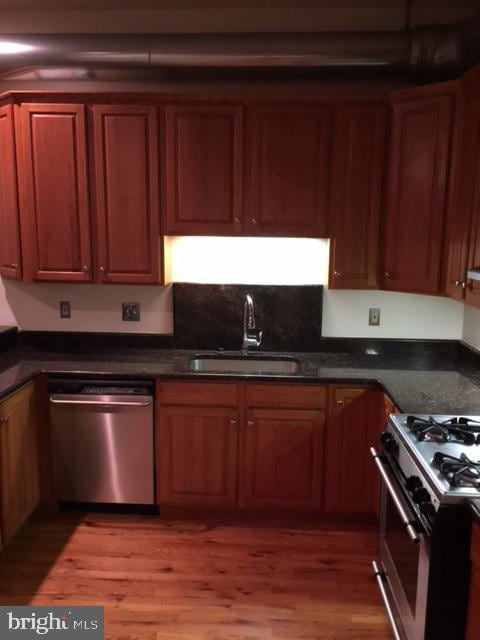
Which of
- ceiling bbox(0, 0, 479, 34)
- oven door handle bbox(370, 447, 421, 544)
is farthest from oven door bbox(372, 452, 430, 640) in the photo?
ceiling bbox(0, 0, 479, 34)

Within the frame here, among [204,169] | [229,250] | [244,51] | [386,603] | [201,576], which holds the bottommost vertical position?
[201,576]

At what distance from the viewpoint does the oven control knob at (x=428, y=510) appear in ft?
5.51

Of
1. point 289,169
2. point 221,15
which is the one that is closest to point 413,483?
point 289,169

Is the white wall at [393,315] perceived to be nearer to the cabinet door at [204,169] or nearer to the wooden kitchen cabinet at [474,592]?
the cabinet door at [204,169]

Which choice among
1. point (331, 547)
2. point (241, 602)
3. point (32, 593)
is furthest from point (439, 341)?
point (32, 593)

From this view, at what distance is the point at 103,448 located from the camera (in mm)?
2973

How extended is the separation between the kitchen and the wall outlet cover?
0.92 feet

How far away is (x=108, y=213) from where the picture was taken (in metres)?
3.04

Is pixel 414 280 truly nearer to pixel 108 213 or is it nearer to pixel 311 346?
pixel 311 346

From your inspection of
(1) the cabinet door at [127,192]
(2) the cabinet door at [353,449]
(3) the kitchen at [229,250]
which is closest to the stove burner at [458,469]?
(3) the kitchen at [229,250]

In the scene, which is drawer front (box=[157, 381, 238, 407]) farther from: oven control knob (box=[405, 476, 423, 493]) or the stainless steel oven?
oven control knob (box=[405, 476, 423, 493])

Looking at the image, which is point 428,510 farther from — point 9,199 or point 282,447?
point 9,199

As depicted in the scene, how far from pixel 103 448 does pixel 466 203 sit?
7.48 ft

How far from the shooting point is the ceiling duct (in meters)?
2.77
